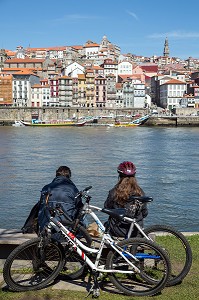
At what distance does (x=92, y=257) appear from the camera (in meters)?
4.39

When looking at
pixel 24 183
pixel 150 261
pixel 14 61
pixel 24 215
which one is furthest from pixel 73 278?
pixel 14 61

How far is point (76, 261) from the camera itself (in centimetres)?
467

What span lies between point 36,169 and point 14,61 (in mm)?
99141

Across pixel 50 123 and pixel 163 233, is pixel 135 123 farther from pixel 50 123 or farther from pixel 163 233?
pixel 163 233

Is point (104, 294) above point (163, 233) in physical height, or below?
below

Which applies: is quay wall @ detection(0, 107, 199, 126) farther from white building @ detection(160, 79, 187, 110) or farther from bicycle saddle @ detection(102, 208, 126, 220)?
bicycle saddle @ detection(102, 208, 126, 220)

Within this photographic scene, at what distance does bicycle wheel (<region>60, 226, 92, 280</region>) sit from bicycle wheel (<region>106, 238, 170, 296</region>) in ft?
1.08

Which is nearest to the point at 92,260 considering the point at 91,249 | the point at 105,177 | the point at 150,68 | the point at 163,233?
the point at 91,249

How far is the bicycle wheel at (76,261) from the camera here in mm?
4441

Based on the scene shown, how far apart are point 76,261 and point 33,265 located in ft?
1.59

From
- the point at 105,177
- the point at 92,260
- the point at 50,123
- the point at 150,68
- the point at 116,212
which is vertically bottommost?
the point at 50,123

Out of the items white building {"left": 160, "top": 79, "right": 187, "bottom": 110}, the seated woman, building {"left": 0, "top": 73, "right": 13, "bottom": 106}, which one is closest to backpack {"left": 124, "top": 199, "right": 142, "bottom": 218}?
the seated woman

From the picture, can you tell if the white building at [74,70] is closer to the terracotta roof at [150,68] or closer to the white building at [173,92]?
the white building at [173,92]

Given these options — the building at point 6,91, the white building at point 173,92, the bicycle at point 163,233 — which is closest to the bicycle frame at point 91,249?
the bicycle at point 163,233
